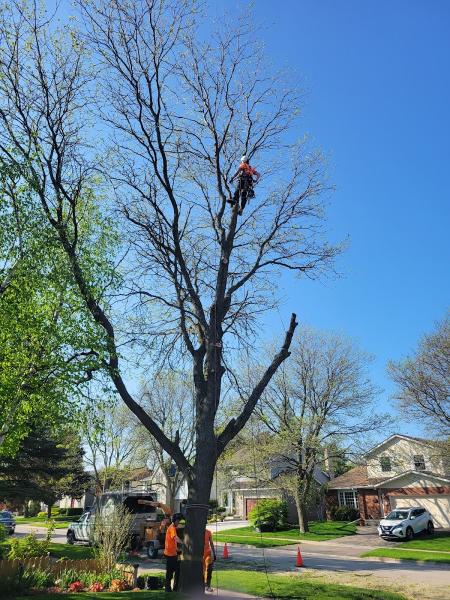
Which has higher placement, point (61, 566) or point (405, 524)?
point (405, 524)

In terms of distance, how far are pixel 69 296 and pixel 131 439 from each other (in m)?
29.5

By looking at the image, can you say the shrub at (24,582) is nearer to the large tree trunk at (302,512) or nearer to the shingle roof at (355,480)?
the large tree trunk at (302,512)

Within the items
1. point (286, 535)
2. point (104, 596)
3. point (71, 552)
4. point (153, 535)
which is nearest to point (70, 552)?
point (71, 552)

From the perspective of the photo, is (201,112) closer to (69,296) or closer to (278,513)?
(69,296)

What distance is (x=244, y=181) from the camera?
1154cm

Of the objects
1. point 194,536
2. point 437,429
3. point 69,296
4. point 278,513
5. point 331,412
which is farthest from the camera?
point 278,513

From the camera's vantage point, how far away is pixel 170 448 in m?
9.82

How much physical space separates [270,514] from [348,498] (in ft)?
35.0

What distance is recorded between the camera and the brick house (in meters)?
36.0

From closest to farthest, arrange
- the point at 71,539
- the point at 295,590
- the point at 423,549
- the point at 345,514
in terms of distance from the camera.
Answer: the point at 295,590 < the point at 423,549 < the point at 71,539 < the point at 345,514

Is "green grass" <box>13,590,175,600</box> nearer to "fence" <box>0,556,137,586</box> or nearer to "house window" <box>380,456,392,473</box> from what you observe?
"fence" <box>0,556,137,586</box>

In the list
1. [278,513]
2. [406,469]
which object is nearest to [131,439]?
[278,513]

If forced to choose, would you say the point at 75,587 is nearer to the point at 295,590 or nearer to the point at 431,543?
the point at 295,590

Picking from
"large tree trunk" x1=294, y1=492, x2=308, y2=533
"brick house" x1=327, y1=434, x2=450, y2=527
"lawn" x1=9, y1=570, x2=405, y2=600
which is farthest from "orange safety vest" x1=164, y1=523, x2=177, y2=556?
"brick house" x1=327, y1=434, x2=450, y2=527
